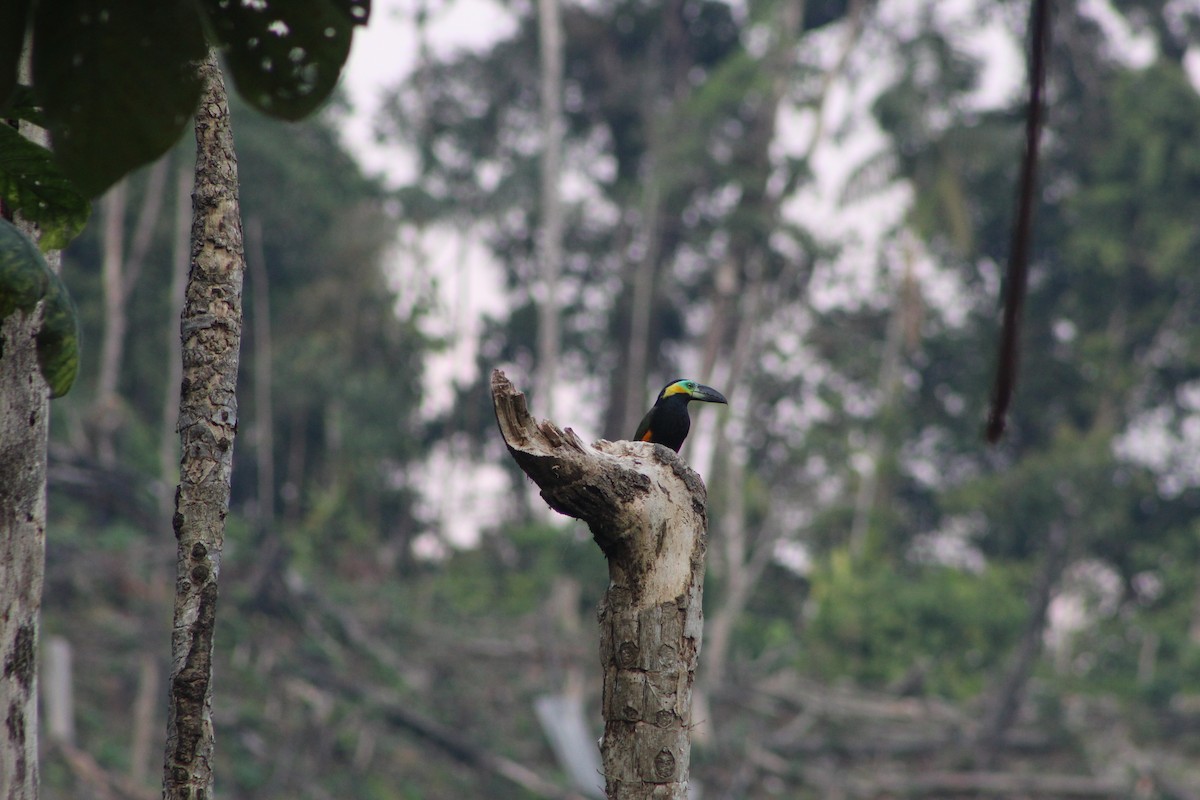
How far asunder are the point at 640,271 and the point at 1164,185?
863cm

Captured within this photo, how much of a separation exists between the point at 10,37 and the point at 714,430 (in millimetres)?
17593

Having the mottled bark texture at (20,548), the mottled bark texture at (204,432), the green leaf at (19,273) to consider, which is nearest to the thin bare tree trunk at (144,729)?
the mottled bark texture at (20,548)

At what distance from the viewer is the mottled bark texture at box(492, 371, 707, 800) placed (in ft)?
9.95

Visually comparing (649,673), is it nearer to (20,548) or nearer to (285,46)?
(20,548)

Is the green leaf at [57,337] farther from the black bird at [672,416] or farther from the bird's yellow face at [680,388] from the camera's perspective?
the bird's yellow face at [680,388]

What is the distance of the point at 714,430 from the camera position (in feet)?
61.0

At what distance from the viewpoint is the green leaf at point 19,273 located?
6.37 feet

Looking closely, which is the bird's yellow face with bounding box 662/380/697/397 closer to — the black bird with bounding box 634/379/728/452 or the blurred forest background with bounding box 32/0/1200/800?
the black bird with bounding box 634/379/728/452

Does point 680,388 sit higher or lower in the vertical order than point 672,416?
higher

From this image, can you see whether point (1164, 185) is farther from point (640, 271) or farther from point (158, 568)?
point (158, 568)

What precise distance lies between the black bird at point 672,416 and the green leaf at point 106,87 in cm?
418

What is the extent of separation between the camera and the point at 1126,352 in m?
20.5

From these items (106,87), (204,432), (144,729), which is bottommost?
(144,729)

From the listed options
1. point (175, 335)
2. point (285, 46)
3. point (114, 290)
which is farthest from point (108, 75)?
point (175, 335)
